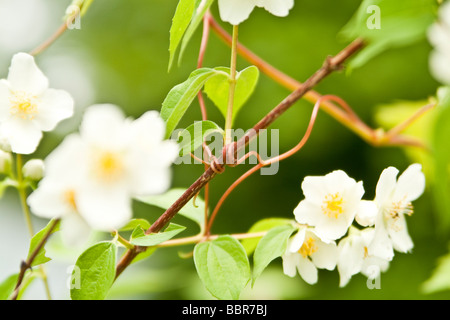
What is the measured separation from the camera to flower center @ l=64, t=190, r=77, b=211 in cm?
41

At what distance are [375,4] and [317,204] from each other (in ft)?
0.76

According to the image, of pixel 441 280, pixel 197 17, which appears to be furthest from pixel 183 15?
pixel 441 280

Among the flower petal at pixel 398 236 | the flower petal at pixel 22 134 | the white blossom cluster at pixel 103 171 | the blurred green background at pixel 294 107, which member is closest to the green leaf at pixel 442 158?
the white blossom cluster at pixel 103 171

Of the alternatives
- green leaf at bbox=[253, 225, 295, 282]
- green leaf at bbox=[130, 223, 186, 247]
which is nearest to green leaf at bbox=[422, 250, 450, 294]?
green leaf at bbox=[253, 225, 295, 282]

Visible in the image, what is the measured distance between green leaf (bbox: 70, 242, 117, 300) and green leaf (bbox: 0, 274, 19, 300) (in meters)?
0.15

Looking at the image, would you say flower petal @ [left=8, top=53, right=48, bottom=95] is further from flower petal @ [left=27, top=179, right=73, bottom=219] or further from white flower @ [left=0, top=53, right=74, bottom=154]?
flower petal @ [left=27, top=179, right=73, bottom=219]

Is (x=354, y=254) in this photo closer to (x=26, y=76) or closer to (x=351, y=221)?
(x=351, y=221)

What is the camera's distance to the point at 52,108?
1.84 ft

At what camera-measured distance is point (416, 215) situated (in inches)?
65.6

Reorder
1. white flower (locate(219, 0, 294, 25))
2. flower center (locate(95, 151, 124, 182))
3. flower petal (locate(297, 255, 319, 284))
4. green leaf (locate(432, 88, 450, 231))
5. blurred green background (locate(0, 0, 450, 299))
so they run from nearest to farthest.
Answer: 1. green leaf (locate(432, 88, 450, 231))
2. flower center (locate(95, 151, 124, 182))
3. white flower (locate(219, 0, 294, 25))
4. flower petal (locate(297, 255, 319, 284))
5. blurred green background (locate(0, 0, 450, 299))

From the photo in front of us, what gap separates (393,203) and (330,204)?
0.28ft

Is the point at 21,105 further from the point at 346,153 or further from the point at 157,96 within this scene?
the point at 157,96

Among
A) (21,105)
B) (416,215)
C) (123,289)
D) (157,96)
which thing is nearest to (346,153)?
(416,215)

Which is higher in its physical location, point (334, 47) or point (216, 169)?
point (334, 47)
